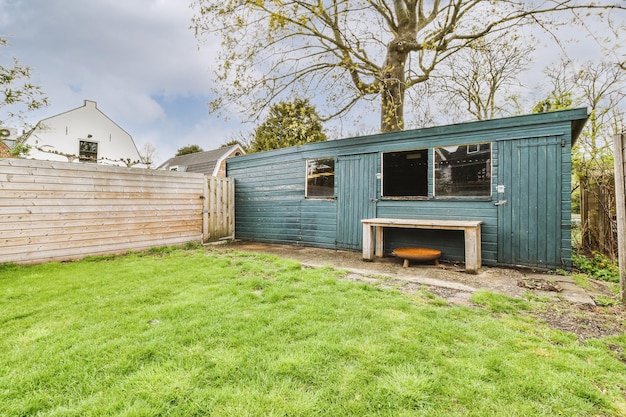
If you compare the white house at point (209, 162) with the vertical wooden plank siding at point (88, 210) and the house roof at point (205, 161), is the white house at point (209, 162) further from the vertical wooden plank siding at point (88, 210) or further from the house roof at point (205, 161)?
the vertical wooden plank siding at point (88, 210)

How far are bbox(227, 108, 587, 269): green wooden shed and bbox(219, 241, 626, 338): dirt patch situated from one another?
537 millimetres

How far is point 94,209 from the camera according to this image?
5.56 metres

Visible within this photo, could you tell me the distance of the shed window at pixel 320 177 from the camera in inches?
264

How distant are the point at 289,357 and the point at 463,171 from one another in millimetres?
4655

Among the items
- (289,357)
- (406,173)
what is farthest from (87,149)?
(289,357)

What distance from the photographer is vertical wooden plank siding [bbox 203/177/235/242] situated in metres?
7.53

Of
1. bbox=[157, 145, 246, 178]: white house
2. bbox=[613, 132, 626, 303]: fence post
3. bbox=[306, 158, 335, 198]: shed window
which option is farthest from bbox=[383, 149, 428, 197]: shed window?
bbox=[157, 145, 246, 178]: white house

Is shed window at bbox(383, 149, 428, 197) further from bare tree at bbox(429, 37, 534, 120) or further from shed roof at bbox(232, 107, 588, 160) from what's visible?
bare tree at bbox(429, 37, 534, 120)

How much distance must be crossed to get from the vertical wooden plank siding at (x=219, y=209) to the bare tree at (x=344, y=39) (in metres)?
2.06

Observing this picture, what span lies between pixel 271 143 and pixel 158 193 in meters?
13.1

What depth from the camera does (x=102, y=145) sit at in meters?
17.8

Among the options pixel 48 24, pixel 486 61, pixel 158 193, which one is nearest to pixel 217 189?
pixel 158 193

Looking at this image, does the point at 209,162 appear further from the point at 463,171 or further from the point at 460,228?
the point at 460,228

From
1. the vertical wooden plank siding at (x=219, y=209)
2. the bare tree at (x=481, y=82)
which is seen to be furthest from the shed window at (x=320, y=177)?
the bare tree at (x=481, y=82)
